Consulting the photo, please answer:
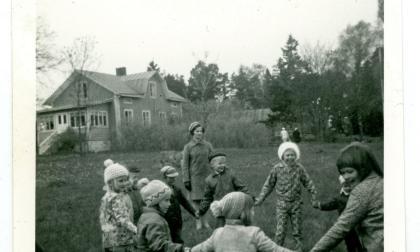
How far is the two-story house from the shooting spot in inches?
159

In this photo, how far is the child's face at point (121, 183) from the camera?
377cm

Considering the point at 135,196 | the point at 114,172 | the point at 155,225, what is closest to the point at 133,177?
the point at 135,196

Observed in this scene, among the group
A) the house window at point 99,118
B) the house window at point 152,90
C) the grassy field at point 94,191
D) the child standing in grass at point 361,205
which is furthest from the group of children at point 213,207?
the house window at point 152,90

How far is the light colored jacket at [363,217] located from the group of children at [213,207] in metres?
0.34

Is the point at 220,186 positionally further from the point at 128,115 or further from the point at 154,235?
the point at 154,235

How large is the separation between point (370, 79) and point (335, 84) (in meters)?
0.40

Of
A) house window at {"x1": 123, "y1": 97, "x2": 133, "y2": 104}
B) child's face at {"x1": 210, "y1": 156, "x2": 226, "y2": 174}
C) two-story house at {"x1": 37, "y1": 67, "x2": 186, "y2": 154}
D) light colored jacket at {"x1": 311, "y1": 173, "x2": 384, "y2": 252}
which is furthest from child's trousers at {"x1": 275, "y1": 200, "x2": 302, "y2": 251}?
house window at {"x1": 123, "y1": 97, "x2": 133, "y2": 104}

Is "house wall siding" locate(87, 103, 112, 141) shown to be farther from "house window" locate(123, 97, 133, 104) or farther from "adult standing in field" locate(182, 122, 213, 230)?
"adult standing in field" locate(182, 122, 213, 230)

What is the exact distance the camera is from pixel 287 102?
4.52 metres

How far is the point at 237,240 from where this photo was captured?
2.91m

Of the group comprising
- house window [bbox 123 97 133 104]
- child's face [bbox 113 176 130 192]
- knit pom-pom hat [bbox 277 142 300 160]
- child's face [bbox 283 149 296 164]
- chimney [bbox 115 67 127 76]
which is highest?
chimney [bbox 115 67 127 76]

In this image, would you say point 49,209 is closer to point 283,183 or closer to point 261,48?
point 283,183

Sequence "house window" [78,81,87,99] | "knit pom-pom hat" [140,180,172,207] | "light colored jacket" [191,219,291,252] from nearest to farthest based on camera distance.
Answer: "light colored jacket" [191,219,291,252] → "knit pom-pom hat" [140,180,172,207] → "house window" [78,81,87,99]
